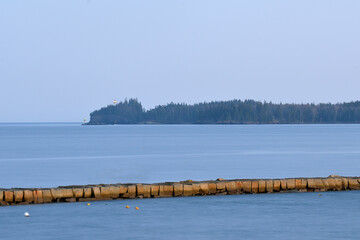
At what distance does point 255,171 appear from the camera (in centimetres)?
5725

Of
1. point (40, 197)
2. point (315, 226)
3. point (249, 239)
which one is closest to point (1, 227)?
point (40, 197)

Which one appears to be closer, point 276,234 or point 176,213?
point 276,234

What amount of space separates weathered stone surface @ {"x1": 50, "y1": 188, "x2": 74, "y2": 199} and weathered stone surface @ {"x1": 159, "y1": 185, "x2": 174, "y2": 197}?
361 cm

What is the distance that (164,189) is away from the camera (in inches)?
Answer: 1082

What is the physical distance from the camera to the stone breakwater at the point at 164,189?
1001 inches

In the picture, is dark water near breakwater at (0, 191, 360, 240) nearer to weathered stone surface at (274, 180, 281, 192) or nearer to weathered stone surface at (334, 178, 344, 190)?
weathered stone surface at (274, 180, 281, 192)

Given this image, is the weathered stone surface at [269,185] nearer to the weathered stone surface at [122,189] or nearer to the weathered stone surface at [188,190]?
the weathered stone surface at [188,190]

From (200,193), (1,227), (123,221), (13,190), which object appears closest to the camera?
(1,227)

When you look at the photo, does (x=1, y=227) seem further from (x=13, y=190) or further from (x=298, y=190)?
(x=298, y=190)

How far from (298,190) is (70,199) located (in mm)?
9882

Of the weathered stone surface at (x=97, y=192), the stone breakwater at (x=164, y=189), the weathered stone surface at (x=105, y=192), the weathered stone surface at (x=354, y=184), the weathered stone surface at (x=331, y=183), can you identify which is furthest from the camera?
the weathered stone surface at (x=354, y=184)

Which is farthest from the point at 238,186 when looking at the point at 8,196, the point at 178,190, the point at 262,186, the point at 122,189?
the point at 8,196

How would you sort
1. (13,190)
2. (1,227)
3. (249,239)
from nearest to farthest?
(249,239) < (1,227) < (13,190)

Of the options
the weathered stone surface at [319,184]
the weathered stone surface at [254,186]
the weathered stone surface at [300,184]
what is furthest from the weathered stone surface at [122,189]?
the weathered stone surface at [319,184]
